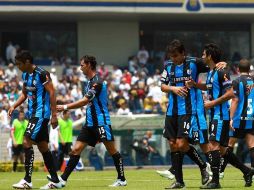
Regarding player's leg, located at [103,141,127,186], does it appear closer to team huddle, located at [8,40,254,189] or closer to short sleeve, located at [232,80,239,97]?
team huddle, located at [8,40,254,189]

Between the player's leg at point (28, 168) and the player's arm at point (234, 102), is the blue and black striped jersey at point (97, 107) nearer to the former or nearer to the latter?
the player's leg at point (28, 168)

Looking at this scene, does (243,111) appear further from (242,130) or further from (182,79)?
(182,79)

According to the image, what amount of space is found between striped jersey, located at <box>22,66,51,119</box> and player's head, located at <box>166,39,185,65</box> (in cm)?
215

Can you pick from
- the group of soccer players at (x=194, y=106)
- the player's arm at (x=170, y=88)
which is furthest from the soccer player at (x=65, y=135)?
the player's arm at (x=170, y=88)

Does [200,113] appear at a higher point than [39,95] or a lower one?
lower

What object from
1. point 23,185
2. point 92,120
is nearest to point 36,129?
point 23,185

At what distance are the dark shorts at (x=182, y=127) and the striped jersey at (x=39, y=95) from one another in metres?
2.05

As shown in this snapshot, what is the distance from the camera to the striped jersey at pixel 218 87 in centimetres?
1480

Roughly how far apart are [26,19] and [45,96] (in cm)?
2830

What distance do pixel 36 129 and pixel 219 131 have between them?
115 inches

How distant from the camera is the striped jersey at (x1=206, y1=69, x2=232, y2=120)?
14.8 m

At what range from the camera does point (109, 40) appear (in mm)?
44219

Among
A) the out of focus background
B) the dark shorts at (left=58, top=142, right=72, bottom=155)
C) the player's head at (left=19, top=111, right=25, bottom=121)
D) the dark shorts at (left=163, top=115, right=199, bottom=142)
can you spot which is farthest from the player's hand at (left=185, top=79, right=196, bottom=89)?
the out of focus background

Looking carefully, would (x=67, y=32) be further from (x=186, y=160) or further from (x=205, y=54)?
(x=205, y=54)
